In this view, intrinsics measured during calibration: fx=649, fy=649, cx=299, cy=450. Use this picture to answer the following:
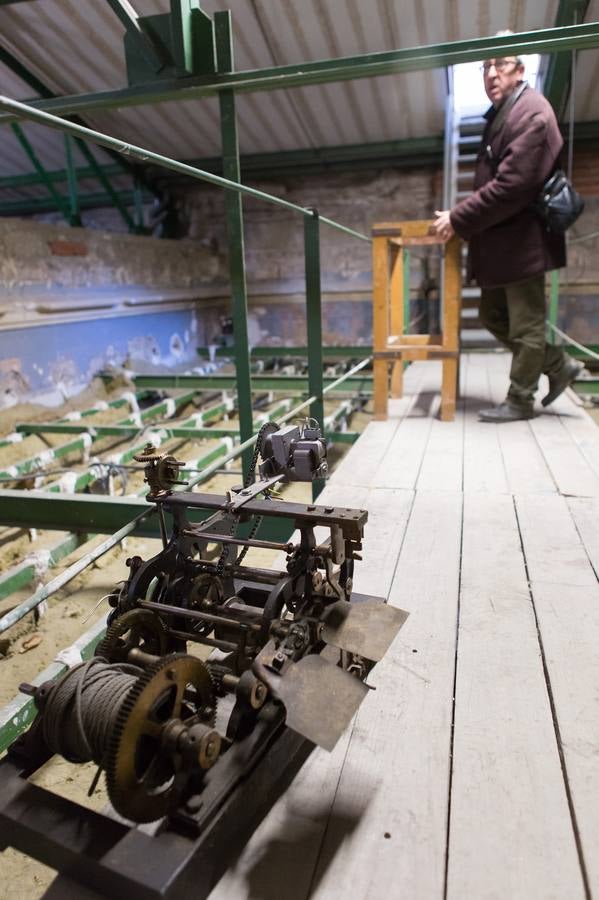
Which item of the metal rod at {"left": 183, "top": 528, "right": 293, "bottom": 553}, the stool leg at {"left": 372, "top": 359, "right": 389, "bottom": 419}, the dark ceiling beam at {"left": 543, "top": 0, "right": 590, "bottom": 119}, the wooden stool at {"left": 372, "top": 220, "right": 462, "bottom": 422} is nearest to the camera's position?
the metal rod at {"left": 183, "top": 528, "right": 293, "bottom": 553}

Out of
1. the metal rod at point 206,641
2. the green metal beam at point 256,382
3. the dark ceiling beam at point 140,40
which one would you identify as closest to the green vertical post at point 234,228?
the dark ceiling beam at point 140,40

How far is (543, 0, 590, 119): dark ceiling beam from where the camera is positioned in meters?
4.73

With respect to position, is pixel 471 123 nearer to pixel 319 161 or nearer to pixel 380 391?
pixel 319 161

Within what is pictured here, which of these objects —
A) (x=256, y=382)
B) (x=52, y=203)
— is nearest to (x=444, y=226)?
(x=256, y=382)

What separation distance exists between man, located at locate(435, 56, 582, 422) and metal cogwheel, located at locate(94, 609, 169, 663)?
261 centimetres

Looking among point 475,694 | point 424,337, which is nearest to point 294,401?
point 424,337

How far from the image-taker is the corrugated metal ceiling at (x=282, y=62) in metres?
5.20

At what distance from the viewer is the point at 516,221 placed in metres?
3.13

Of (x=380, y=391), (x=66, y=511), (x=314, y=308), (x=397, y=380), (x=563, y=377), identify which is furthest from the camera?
(x=397, y=380)

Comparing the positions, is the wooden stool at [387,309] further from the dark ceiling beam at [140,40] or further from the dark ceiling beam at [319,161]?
the dark ceiling beam at [319,161]

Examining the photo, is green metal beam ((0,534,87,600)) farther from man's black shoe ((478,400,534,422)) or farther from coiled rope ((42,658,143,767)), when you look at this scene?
man's black shoe ((478,400,534,422))

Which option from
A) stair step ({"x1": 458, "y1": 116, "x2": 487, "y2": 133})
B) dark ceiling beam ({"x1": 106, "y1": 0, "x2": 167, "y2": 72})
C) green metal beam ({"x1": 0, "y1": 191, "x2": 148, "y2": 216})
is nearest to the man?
dark ceiling beam ({"x1": 106, "y1": 0, "x2": 167, "y2": 72})

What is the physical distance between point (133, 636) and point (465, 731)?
660 mm

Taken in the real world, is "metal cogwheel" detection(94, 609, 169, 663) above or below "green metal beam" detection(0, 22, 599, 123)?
below
